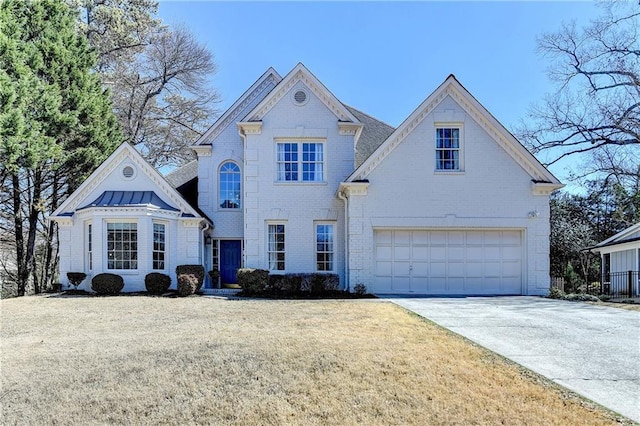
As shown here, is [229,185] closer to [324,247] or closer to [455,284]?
[324,247]

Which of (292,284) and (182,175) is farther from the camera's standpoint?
(182,175)

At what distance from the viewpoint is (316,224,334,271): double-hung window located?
18.2m

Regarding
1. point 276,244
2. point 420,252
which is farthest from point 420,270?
point 276,244

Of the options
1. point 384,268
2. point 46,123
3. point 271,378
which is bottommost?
point 271,378

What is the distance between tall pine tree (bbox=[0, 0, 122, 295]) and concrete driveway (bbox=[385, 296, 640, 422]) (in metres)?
16.7

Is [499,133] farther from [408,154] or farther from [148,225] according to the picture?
[148,225]

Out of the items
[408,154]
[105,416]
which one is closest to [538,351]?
[105,416]

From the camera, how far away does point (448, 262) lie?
16609 mm

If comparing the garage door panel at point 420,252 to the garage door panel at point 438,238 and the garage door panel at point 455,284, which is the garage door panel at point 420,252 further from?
the garage door panel at point 455,284

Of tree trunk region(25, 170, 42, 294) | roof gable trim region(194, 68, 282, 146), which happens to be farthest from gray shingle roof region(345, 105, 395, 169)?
tree trunk region(25, 170, 42, 294)

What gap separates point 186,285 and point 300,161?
645 cm

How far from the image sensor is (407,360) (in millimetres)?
6340

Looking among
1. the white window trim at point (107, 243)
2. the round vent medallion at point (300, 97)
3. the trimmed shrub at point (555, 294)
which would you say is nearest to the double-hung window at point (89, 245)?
the white window trim at point (107, 243)

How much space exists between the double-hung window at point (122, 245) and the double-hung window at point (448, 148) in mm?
11746
